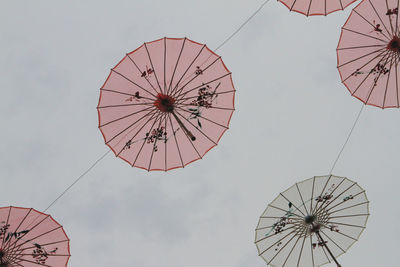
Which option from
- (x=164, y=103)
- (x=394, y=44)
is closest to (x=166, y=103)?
(x=164, y=103)

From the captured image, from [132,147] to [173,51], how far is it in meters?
2.66

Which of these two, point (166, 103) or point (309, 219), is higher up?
point (166, 103)

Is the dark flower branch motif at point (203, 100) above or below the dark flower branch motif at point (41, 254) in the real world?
above

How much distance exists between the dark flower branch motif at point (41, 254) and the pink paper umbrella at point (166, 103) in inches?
127

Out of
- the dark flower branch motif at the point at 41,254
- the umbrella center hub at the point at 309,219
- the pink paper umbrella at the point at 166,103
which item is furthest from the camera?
the umbrella center hub at the point at 309,219

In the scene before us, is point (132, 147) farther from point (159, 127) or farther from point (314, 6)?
point (314, 6)

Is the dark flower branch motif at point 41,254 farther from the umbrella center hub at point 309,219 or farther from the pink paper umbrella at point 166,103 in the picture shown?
the umbrella center hub at point 309,219

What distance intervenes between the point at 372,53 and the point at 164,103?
5.45 metres

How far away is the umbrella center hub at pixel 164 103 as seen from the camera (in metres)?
7.73

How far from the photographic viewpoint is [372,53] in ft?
25.7

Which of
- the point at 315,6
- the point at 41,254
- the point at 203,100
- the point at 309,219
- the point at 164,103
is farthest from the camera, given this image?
the point at 309,219

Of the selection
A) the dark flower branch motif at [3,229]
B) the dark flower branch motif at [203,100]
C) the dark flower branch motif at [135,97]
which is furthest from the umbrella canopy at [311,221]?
the dark flower branch motif at [3,229]

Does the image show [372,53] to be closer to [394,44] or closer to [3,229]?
[394,44]

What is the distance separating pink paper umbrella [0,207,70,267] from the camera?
7691 mm
